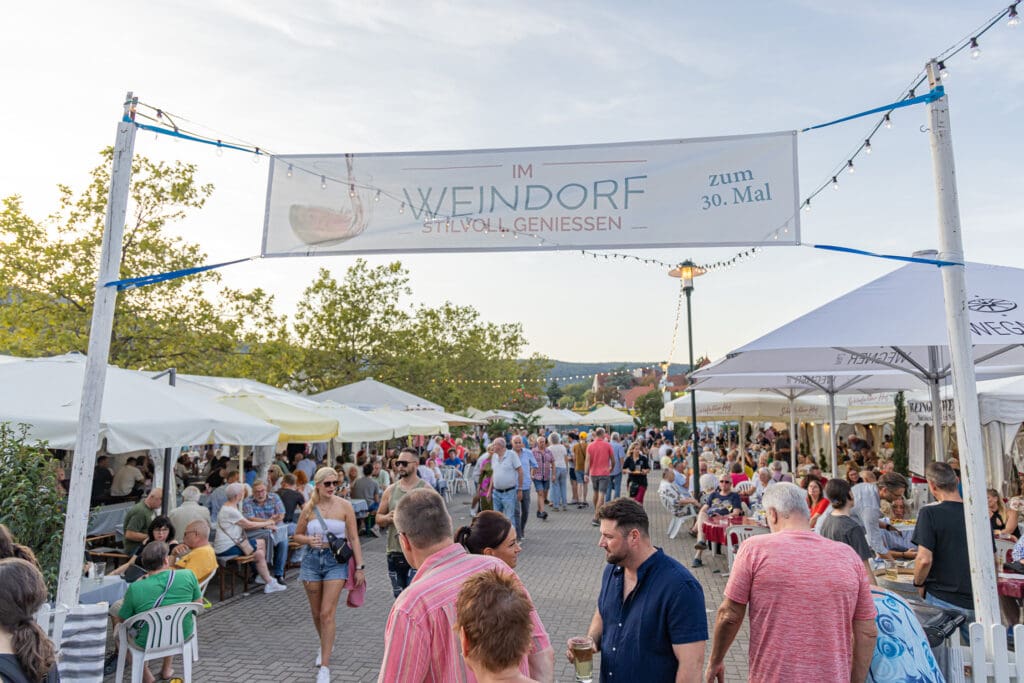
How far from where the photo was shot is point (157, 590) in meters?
5.18

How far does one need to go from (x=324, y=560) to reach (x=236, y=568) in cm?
439

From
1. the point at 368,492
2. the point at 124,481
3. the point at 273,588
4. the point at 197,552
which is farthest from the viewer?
the point at 368,492

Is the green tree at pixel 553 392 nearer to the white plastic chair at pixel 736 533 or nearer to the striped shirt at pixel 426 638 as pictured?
the white plastic chair at pixel 736 533

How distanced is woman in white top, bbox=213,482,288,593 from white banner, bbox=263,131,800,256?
4.98 metres

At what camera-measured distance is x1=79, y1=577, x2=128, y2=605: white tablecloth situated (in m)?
5.69

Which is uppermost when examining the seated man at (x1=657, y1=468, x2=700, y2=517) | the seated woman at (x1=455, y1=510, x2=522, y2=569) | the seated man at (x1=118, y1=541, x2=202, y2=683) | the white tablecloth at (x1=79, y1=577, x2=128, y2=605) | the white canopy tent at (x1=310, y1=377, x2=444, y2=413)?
the white canopy tent at (x1=310, y1=377, x2=444, y2=413)

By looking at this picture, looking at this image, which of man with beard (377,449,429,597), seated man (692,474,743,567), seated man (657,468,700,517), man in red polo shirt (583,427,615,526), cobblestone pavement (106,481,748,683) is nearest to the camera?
cobblestone pavement (106,481,748,683)

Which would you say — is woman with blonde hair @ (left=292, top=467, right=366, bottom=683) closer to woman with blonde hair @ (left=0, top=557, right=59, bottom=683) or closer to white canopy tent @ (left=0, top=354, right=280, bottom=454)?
white canopy tent @ (left=0, top=354, right=280, bottom=454)

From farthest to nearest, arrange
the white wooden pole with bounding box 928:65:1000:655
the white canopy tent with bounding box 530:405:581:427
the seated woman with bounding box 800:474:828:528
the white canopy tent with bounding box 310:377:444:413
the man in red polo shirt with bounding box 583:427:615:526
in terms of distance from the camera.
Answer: the white canopy tent with bounding box 530:405:581:427 → the white canopy tent with bounding box 310:377:444:413 → the man in red polo shirt with bounding box 583:427:615:526 → the seated woman with bounding box 800:474:828:528 → the white wooden pole with bounding box 928:65:1000:655

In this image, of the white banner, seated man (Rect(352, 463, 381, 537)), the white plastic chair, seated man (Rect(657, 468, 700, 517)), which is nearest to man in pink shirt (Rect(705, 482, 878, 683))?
the white banner

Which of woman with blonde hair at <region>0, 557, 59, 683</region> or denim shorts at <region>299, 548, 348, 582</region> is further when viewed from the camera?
denim shorts at <region>299, 548, 348, 582</region>

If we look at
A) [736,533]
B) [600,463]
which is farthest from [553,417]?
[736,533]

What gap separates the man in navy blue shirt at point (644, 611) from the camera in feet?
8.66

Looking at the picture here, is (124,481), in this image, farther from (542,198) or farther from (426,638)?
(426,638)
